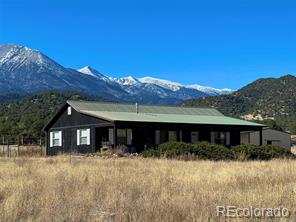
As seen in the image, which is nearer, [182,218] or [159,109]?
[182,218]

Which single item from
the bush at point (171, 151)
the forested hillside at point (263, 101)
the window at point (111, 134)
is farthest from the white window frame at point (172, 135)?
the forested hillside at point (263, 101)

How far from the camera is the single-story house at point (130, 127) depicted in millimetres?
42562

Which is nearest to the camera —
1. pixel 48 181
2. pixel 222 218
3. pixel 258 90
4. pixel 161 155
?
pixel 222 218

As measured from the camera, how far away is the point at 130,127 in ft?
136

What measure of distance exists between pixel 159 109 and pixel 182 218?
4267cm

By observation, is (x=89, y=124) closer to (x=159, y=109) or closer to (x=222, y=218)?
(x=159, y=109)

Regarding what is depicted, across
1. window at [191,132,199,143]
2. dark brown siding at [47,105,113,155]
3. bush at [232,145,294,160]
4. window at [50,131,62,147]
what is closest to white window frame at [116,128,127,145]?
dark brown siding at [47,105,113,155]

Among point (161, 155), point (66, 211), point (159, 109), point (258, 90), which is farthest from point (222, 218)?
point (258, 90)

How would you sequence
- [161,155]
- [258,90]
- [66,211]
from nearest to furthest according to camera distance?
[66,211], [161,155], [258,90]

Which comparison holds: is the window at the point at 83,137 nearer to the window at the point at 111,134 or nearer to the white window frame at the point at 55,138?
the window at the point at 111,134

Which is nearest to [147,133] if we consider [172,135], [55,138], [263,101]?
[172,135]

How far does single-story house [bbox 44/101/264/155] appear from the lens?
140 ft

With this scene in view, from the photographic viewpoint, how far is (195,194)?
11.8 metres

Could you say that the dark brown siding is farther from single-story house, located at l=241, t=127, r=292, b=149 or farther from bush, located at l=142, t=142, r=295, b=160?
single-story house, located at l=241, t=127, r=292, b=149
